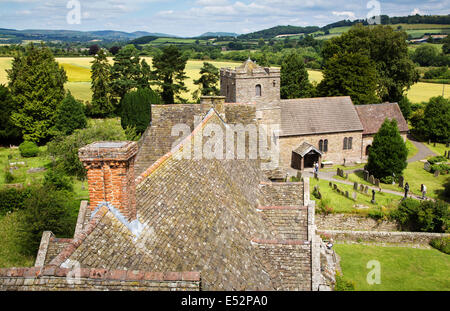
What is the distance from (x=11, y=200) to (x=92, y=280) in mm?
25662

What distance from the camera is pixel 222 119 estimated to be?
16594mm

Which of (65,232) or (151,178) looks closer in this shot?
(151,178)

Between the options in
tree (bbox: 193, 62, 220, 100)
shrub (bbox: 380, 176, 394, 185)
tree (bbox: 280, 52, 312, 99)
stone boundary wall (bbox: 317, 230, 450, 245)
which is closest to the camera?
stone boundary wall (bbox: 317, 230, 450, 245)

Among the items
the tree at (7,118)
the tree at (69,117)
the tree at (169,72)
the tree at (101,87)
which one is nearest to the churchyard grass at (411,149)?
the tree at (169,72)

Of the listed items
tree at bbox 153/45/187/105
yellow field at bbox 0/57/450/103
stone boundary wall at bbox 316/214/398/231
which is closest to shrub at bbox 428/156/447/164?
stone boundary wall at bbox 316/214/398/231

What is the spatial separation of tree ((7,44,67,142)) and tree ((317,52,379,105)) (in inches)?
1502

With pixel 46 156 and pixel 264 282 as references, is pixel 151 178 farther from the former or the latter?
pixel 46 156

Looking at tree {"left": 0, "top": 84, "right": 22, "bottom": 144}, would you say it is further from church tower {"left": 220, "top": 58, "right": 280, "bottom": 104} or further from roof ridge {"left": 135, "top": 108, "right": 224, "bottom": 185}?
roof ridge {"left": 135, "top": 108, "right": 224, "bottom": 185}

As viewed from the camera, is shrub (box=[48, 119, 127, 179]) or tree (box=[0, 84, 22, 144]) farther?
tree (box=[0, 84, 22, 144])

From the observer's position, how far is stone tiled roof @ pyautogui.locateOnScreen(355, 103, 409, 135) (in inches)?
1577

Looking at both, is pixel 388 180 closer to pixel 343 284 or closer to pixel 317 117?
pixel 317 117

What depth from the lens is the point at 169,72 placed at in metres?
58.5
